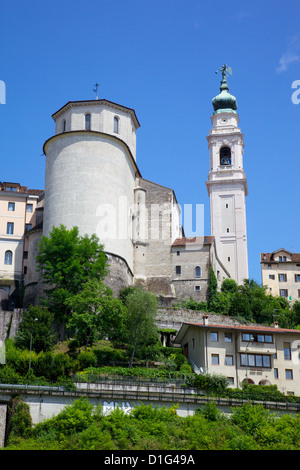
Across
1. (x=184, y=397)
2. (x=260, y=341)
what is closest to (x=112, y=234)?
(x=260, y=341)

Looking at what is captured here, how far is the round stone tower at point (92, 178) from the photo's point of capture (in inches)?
2776

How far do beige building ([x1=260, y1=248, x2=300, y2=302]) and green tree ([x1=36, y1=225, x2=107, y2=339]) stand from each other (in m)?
34.5

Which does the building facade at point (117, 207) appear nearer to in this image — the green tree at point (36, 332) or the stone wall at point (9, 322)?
the stone wall at point (9, 322)

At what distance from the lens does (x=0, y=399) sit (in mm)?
44250

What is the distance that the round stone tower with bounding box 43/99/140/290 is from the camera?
7050 centimetres

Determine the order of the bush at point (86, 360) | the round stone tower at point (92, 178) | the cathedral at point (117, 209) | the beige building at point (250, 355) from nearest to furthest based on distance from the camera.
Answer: the bush at point (86, 360)
the beige building at point (250, 355)
the round stone tower at point (92, 178)
the cathedral at point (117, 209)

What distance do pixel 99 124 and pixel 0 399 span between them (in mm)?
39484

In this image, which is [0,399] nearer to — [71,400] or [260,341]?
[71,400]

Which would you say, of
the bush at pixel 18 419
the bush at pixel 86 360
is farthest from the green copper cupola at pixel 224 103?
the bush at pixel 18 419

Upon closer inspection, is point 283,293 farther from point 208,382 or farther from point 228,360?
point 208,382

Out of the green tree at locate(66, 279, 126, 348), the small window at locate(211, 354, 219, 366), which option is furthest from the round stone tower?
the small window at locate(211, 354, 219, 366)

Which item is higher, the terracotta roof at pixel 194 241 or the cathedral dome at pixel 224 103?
the cathedral dome at pixel 224 103

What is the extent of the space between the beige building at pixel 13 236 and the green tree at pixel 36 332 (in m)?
15.9

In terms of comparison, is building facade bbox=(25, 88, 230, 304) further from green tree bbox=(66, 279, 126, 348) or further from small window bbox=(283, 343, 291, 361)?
small window bbox=(283, 343, 291, 361)
